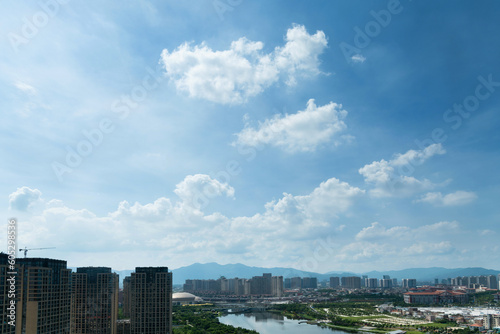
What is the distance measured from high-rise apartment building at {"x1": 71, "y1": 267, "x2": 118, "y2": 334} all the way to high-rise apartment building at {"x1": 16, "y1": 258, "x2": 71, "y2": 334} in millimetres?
5900

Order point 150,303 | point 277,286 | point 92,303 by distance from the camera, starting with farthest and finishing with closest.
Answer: point 277,286
point 92,303
point 150,303

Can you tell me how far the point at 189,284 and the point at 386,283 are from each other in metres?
53.9

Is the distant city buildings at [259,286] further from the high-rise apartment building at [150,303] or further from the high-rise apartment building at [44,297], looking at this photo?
the high-rise apartment building at [44,297]

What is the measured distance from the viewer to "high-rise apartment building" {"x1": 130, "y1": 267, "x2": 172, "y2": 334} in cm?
2069

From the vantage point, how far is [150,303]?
20.9 meters

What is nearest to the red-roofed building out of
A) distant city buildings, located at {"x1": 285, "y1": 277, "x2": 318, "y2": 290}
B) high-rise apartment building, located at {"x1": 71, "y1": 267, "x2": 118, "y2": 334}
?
high-rise apartment building, located at {"x1": 71, "y1": 267, "x2": 118, "y2": 334}

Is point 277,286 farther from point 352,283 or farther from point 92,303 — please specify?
Result: point 92,303

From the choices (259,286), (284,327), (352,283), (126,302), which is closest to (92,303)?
(126,302)

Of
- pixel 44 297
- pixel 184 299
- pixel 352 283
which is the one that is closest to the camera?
pixel 44 297

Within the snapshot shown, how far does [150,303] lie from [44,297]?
25.1ft

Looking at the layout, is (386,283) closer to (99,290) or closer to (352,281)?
(352,281)

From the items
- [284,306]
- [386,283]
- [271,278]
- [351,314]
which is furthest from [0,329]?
[386,283]

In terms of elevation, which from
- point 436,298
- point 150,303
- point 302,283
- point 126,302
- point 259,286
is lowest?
point 302,283

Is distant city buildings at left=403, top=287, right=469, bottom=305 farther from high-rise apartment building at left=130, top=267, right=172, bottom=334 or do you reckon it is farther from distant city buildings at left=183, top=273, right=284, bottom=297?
high-rise apartment building at left=130, top=267, right=172, bottom=334
